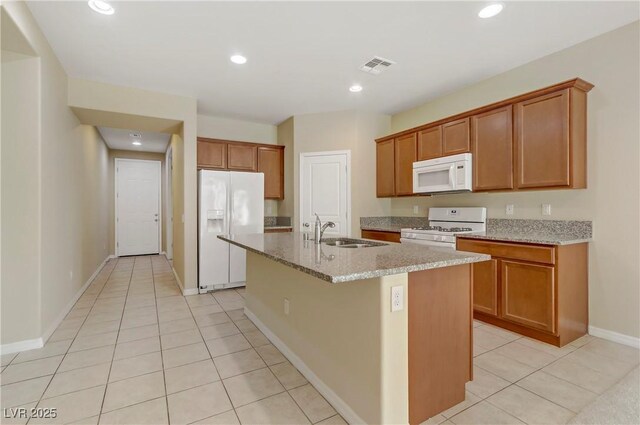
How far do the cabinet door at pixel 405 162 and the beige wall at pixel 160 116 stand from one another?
288cm

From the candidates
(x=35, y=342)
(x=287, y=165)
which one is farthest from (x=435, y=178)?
(x=35, y=342)

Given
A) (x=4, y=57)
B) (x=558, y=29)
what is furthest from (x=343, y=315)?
(x=4, y=57)

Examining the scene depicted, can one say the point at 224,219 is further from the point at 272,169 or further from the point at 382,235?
the point at 382,235

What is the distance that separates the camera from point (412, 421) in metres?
1.59

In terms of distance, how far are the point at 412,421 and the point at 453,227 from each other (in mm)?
2684

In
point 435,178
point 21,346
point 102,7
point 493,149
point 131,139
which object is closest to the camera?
point 102,7

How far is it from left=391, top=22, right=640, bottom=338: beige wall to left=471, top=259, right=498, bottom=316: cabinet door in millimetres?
790

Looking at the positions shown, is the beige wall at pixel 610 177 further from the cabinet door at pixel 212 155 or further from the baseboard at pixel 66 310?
the baseboard at pixel 66 310

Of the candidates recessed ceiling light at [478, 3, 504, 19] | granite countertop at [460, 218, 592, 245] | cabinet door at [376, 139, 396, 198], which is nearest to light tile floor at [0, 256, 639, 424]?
granite countertop at [460, 218, 592, 245]

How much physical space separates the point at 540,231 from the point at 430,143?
1597 mm

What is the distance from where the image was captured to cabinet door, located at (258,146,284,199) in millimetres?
5184

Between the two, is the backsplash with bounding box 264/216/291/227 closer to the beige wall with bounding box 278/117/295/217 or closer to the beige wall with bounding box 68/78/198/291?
the beige wall with bounding box 278/117/295/217

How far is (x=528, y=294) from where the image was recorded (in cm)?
268

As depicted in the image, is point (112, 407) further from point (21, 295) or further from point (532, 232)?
point (532, 232)
